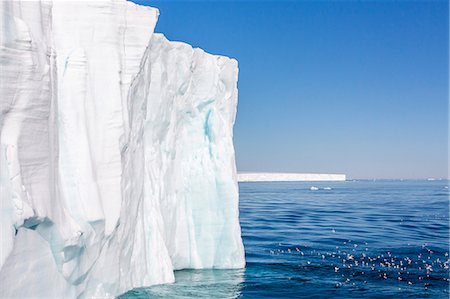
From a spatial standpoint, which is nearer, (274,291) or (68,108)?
(68,108)

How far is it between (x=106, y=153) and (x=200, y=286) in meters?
6.23

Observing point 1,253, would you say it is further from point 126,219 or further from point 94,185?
point 126,219

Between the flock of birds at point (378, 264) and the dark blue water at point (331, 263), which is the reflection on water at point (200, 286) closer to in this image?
the dark blue water at point (331, 263)

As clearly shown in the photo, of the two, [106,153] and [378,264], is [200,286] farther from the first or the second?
[378,264]

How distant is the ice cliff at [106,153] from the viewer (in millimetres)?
9719

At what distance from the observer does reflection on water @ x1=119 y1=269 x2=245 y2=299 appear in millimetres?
14945

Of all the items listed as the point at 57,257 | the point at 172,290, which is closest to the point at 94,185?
the point at 57,257

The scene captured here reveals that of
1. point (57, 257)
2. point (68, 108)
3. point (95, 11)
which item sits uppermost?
point (95, 11)

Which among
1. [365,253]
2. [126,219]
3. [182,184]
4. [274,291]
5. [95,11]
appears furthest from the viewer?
[365,253]

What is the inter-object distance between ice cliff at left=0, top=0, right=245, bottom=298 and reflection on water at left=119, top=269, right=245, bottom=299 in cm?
36

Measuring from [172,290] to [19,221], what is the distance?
7307 mm

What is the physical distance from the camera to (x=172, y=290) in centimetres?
1561

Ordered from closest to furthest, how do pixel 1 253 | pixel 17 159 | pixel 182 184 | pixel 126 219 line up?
pixel 1 253
pixel 17 159
pixel 126 219
pixel 182 184

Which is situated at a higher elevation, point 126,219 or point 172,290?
point 126,219
